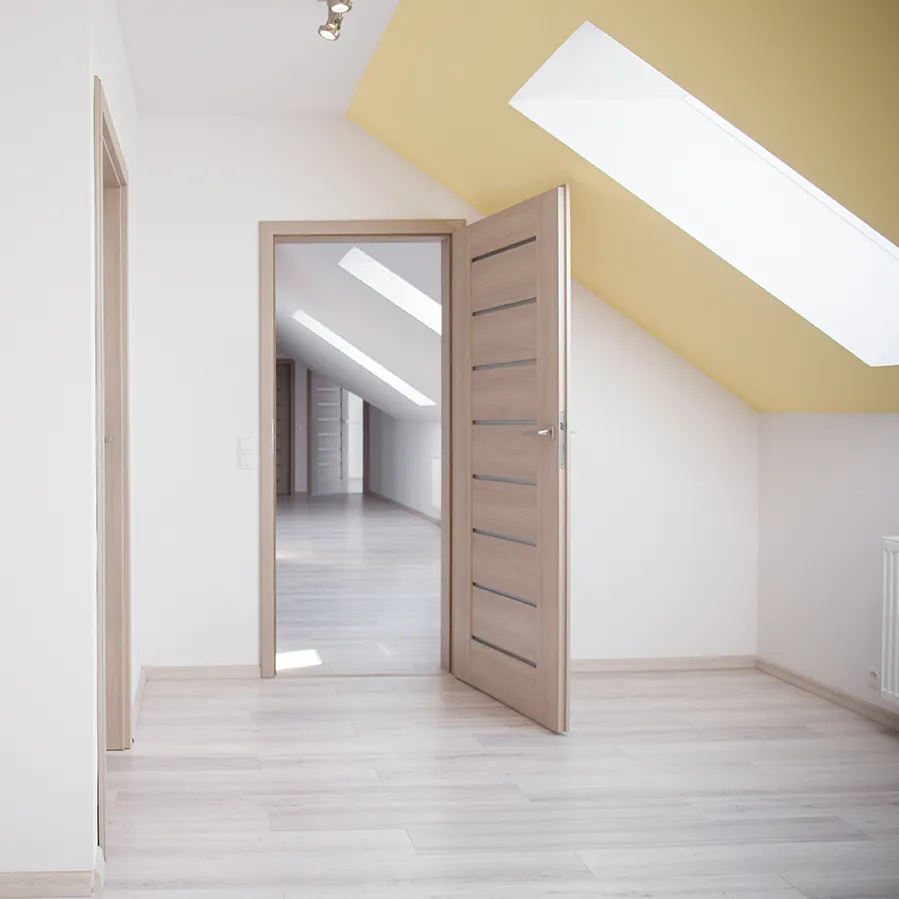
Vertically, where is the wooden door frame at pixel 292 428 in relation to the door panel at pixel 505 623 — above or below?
above

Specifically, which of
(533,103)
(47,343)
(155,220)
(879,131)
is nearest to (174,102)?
(155,220)

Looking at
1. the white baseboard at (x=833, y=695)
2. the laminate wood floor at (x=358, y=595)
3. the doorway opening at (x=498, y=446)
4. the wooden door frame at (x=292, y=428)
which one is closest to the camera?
the doorway opening at (x=498, y=446)

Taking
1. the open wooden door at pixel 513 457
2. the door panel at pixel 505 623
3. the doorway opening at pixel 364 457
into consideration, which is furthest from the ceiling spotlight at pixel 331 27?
the door panel at pixel 505 623

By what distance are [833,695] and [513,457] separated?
1.64 metres

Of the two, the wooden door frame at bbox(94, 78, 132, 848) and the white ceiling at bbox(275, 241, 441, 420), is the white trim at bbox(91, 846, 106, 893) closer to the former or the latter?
the wooden door frame at bbox(94, 78, 132, 848)

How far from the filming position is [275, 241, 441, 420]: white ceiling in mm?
6891

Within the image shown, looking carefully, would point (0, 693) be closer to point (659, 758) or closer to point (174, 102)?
point (659, 758)

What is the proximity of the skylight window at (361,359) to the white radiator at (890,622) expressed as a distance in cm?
713

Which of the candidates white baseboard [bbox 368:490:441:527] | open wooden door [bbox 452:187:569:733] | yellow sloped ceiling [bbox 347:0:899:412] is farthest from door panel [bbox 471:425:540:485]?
white baseboard [bbox 368:490:441:527]

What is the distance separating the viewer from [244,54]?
13.5 ft

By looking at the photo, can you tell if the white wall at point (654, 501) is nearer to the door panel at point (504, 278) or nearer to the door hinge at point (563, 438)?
the door panel at point (504, 278)

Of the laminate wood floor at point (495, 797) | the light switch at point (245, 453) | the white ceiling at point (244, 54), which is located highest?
the white ceiling at point (244, 54)

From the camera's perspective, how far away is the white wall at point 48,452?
264cm

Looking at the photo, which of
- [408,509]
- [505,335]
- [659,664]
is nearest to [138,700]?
[505,335]
